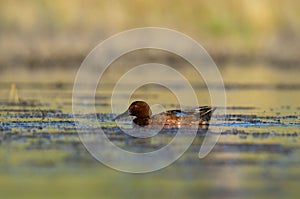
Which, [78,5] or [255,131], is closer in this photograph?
[255,131]

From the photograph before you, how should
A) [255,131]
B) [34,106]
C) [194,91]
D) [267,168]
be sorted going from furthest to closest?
1. [194,91]
2. [34,106]
3. [255,131]
4. [267,168]

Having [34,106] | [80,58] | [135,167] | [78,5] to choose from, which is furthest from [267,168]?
[78,5]

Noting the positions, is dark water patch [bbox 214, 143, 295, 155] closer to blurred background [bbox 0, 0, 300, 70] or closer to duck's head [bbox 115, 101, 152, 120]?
duck's head [bbox 115, 101, 152, 120]

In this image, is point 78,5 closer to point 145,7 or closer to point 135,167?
point 145,7

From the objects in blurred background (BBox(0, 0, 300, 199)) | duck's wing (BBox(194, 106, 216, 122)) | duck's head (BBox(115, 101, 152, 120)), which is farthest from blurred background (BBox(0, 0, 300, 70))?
duck's wing (BBox(194, 106, 216, 122))

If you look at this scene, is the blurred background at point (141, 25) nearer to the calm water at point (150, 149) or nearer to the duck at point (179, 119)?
the calm water at point (150, 149)

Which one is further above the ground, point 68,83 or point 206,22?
point 206,22

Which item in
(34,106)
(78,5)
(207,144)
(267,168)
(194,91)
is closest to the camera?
(267,168)

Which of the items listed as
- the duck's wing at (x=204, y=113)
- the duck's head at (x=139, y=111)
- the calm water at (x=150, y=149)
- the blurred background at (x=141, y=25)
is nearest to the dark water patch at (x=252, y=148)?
the calm water at (x=150, y=149)
